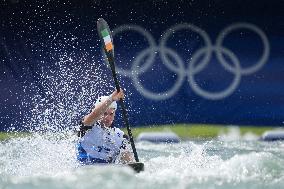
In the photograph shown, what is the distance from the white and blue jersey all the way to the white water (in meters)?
0.16

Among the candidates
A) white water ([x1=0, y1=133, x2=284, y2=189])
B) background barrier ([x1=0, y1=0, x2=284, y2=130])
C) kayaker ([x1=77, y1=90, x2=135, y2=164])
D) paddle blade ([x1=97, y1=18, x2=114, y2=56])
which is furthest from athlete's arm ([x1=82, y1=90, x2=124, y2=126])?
background barrier ([x1=0, y1=0, x2=284, y2=130])

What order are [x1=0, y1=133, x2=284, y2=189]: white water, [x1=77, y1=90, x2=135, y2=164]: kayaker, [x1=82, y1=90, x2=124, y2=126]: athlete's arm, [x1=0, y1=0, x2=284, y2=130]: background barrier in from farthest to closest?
[x1=0, y1=0, x2=284, y2=130]: background barrier < [x1=77, y1=90, x2=135, y2=164]: kayaker < [x1=82, y1=90, x2=124, y2=126]: athlete's arm < [x1=0, y1=133, x2=284, y2=189]: white water

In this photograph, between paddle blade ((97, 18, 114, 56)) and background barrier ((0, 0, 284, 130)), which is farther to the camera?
background barrier ((0, 0, 284, 130))

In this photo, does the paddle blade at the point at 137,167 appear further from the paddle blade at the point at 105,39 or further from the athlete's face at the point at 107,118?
the paddle blade at the point at 105,39

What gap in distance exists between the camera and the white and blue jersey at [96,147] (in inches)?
275

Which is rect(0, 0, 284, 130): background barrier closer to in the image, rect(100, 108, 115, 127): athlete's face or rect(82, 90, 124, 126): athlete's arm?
rect(100, 108, 115, 127): athlete's face

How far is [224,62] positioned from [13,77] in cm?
361

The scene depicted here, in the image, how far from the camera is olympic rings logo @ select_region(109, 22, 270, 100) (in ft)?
38.8

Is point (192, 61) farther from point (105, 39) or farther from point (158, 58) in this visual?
point (105, 39)

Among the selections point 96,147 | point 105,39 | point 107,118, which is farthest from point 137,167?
point 105,39

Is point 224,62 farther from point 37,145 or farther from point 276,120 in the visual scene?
point 37,145

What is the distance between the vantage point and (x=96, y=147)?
7.01 meters

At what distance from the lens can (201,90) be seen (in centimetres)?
1182

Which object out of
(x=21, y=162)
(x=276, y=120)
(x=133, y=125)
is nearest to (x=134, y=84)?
(x=133, y=125)
